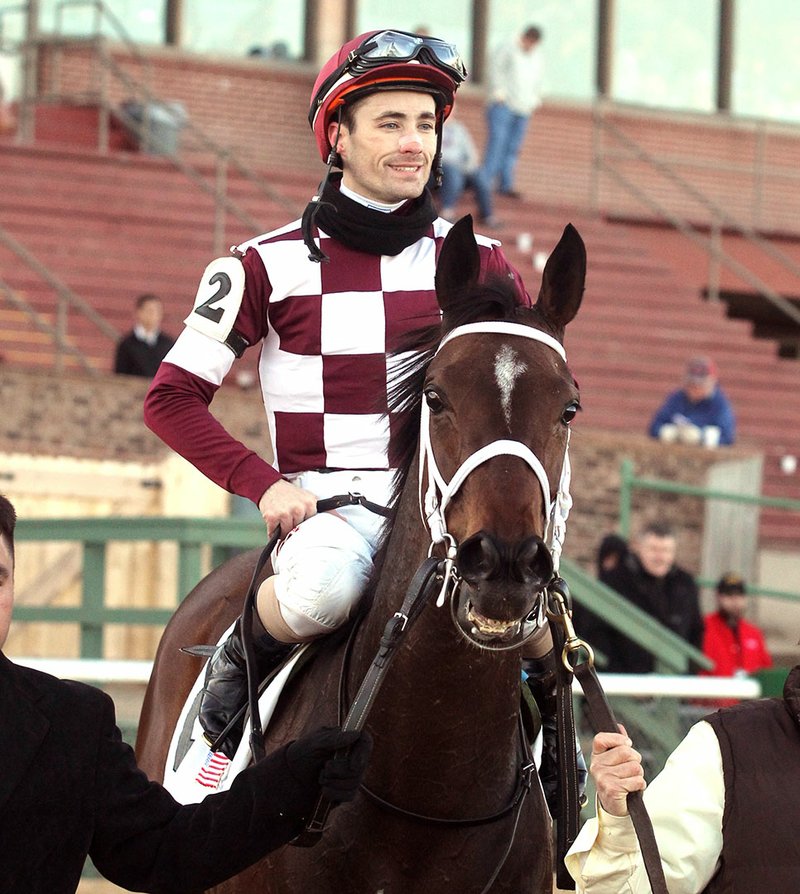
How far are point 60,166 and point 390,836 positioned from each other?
1246 centimetres

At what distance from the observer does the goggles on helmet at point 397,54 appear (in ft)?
→ 12.8

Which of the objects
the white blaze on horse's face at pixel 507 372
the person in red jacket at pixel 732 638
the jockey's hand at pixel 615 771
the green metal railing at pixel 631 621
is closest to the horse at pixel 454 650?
the white blaze on horse's face at pixel 507 372

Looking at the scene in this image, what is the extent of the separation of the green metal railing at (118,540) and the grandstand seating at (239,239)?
18.5ft

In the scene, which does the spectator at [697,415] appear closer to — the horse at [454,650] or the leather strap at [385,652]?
the horse at [454,650]

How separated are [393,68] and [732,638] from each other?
18.5 feet

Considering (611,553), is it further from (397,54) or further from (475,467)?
(475,467)

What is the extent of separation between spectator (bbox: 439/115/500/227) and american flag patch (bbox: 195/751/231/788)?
10865mm

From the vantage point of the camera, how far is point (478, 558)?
9.70 feet

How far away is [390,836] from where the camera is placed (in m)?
3.41

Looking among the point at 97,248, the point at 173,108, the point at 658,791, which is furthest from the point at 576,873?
the point at 173,108

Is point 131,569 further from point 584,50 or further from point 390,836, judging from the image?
point 584,50

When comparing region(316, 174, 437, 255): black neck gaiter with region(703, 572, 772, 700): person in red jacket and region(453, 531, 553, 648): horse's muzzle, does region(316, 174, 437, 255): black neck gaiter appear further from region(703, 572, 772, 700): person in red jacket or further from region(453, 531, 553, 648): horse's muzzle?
region(703, 572, 772, 700): person in red jacket

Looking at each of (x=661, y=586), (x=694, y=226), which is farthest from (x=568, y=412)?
(x=694, y=226)

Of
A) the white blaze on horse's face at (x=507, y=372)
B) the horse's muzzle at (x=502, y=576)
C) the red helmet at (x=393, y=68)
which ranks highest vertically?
the red helmet at (x=393, y=68)
